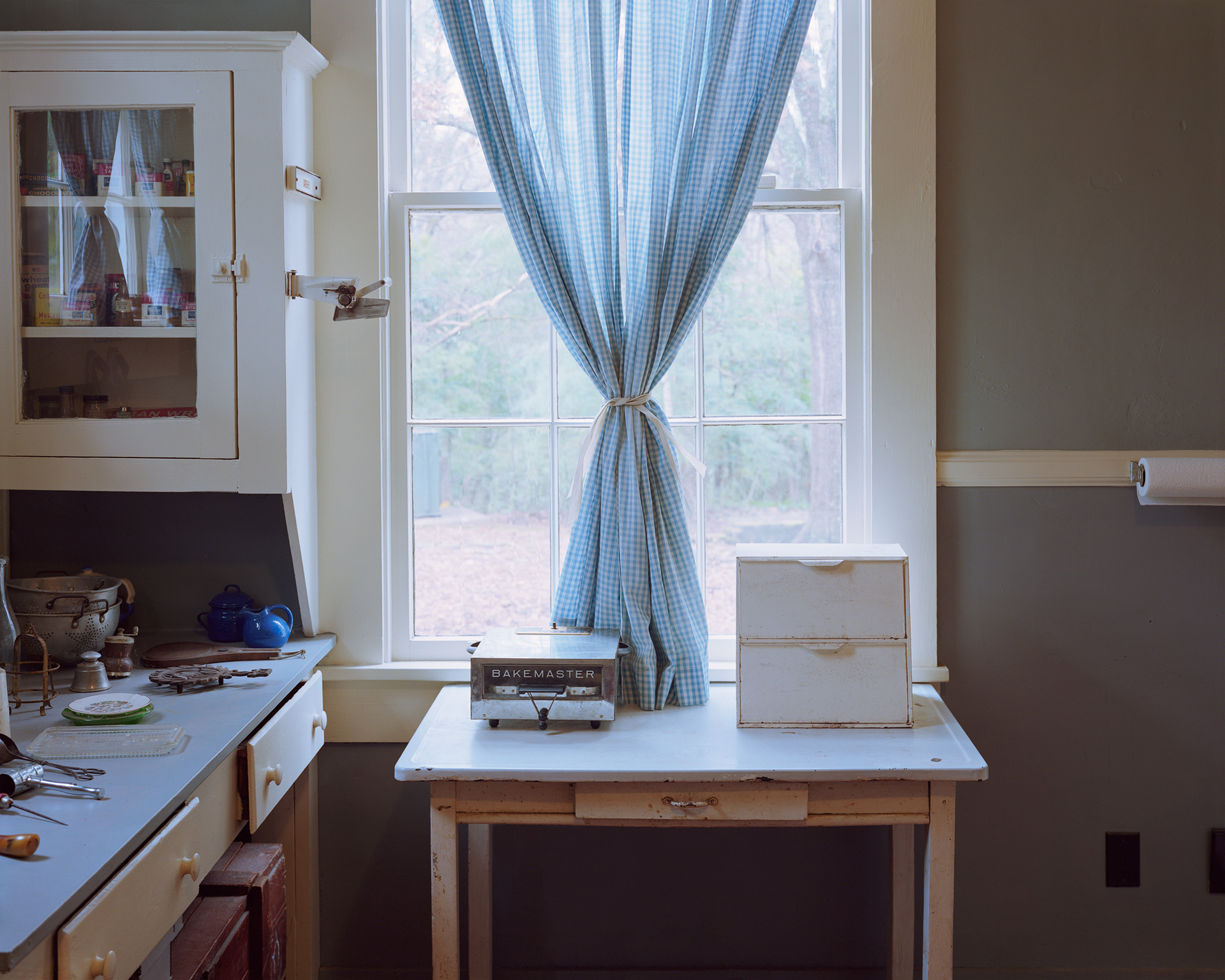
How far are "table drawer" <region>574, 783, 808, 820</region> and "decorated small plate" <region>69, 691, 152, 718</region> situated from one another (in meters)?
0.75

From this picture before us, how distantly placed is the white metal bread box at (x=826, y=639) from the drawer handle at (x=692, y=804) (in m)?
0.21

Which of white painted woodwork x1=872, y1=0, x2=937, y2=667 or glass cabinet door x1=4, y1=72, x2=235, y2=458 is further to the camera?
white painted woodwork x1=872, y1=0, x2=937, y2=667

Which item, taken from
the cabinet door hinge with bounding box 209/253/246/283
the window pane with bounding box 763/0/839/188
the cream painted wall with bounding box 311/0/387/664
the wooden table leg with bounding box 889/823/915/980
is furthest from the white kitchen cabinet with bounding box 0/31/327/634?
the wooden table leg with bounding box 889/823/915/980

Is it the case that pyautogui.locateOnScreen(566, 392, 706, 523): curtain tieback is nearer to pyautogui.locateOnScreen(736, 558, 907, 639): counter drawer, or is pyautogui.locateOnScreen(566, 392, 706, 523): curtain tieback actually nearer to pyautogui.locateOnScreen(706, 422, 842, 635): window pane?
pyautogui.locateOnScreen(706, 422, 842, 635): window pane

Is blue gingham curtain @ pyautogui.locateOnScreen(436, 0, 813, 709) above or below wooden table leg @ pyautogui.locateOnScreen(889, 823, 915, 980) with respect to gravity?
above

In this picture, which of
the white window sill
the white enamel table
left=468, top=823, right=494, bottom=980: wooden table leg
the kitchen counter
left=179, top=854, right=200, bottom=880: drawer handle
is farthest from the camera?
the white window sill

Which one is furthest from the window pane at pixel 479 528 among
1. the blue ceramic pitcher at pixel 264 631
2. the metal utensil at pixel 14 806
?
the metal utensil at pixel 14 806

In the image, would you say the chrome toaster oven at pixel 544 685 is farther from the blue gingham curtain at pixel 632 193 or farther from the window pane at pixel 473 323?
the window pane at pixel 473 323

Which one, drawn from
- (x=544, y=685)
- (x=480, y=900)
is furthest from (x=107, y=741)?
(x=480, y=900)

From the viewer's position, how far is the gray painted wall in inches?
79.6

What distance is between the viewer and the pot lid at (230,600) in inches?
79.0

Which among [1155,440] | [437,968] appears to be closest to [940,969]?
[437,968]

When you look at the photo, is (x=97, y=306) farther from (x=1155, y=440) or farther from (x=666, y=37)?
(x=1155, y=440)

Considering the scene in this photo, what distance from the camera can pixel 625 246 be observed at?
6.68 feet
